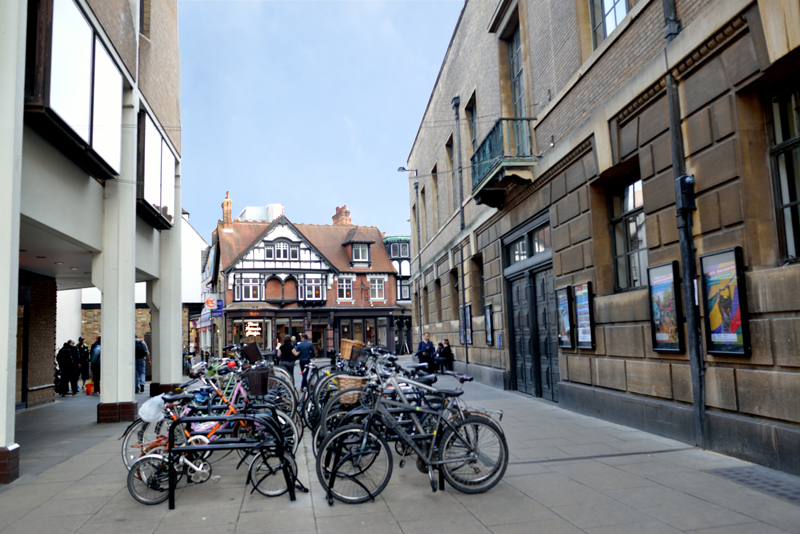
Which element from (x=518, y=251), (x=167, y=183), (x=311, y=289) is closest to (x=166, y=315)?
(x=167, y=183)

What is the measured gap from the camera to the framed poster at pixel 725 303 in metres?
6.31

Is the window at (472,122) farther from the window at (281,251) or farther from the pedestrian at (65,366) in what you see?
the window at (281,251)

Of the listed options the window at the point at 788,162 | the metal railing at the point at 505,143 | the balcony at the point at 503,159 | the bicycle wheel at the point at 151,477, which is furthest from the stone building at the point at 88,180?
the window at the point at 788,162

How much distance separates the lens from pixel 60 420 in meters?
12.1

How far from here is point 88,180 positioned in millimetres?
10469

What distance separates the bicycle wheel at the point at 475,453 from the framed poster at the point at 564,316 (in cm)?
535

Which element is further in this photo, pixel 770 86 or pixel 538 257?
pixel 538 257

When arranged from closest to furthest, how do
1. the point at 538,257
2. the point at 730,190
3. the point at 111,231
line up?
the point at 730,190 → the point at 111,231 → the point at 538,257

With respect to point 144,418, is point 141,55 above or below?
above

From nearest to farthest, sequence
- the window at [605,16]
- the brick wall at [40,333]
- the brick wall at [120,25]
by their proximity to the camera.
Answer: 1. the window at [605,16]
2. the brick wall at [120,25]
3. the brick wall at [40,333]

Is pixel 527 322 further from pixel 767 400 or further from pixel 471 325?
pixel 767 400

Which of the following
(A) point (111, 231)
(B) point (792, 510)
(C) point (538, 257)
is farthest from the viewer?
(C) point (538, 257)

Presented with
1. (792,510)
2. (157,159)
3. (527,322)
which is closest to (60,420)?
(157,159)

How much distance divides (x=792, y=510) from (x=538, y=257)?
321 inches
